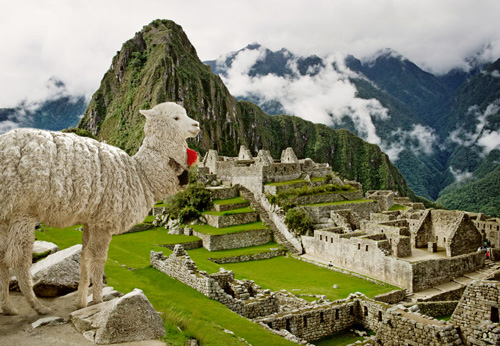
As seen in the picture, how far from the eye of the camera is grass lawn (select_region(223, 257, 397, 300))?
14.0m

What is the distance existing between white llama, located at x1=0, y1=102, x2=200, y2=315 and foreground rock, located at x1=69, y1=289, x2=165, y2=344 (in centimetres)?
79

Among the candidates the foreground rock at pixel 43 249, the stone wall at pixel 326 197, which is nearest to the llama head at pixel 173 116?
the foreground rock at pixel 43 249

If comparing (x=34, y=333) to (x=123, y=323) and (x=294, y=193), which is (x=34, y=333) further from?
(x=294, y=193)

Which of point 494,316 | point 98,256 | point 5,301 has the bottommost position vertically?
point 494,316

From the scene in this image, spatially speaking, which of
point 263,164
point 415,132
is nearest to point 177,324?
point 263,164

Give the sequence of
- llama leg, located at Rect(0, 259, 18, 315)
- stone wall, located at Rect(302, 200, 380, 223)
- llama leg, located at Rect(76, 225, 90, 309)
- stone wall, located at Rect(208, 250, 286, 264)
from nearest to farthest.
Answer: llama leg, located at Rect(0, 259, 18, 315), llama leg, located at Rect(76, 225, 90, 309), stone wall, located at Rect(208, 250, 286, 264), stone wall, located at Rect(302, 200, 380, 223)

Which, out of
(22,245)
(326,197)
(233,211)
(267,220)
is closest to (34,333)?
(22,245)

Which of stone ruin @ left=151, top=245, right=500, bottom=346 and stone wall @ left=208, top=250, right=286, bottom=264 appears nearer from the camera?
stone ruin @ left=151, top=245, right=500, bottom=346

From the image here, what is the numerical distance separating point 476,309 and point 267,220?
19241 millimetres

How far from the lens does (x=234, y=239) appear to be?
23.5m

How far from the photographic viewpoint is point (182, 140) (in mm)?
5547

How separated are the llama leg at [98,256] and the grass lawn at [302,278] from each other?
29.3 ft

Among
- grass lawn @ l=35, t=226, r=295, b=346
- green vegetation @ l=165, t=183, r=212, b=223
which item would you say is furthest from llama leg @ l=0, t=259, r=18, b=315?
green vegetation @ l=165, t=183, r=212, b=223

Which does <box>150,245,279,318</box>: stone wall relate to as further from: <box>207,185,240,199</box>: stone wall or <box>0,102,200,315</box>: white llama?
<box>207,185,240,199</box>: stone wall
